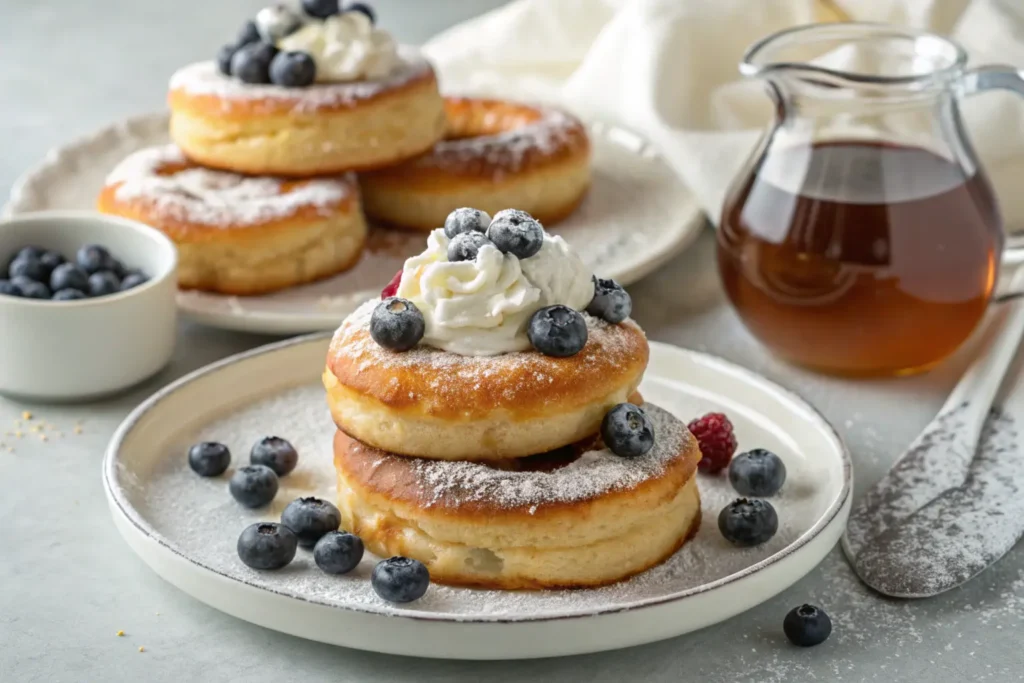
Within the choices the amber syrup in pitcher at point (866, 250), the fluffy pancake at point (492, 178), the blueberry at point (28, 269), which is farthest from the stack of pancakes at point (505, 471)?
the fluffy pancake at point (492, 178)

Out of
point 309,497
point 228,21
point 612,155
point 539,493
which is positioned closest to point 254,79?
point 612,155

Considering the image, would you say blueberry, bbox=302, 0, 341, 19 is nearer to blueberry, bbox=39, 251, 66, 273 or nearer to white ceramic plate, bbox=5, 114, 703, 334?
white ceramic plate, bbox=5, 114, 703, 334

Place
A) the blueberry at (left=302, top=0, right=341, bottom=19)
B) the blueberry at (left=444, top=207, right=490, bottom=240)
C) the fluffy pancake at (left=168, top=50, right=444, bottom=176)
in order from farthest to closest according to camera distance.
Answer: the blueberry at (left=302, top=0, right=341, bottom=19) < the fluffy pancake at (left=168, top=50, right=444, bottom=176) < the blueberry at (left=444, top=207, right=490, bottom=240)

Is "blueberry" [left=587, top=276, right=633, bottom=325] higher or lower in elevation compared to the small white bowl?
higher

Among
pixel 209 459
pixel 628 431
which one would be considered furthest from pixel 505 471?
pixel 209 459

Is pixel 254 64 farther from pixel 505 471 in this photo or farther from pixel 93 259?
pixel 505 471

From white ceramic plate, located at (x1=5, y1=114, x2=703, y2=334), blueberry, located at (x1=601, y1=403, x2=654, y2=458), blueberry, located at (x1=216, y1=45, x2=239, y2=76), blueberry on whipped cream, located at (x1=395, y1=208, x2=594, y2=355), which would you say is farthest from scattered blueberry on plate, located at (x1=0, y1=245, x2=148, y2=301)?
blueberry, located at (x1=601, y1=403, x2=654, y2=458)

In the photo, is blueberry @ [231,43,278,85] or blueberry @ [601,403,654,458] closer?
blueberry @ [601,403,654,458]

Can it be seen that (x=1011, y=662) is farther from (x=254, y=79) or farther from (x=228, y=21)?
(x=228, y=21)

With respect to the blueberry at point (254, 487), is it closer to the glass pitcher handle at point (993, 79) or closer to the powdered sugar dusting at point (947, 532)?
the powdered sugar dusting at point (947, 532)
